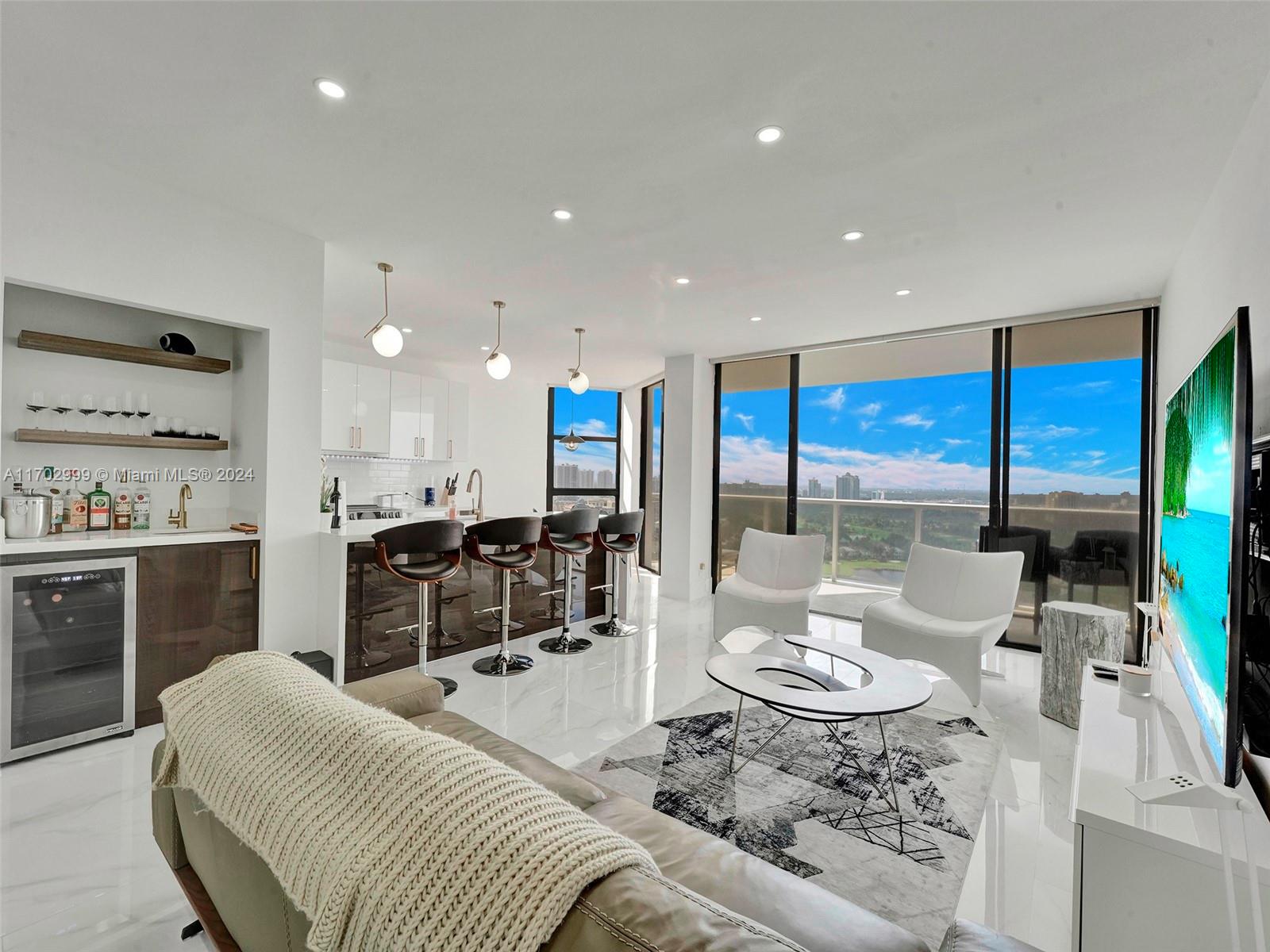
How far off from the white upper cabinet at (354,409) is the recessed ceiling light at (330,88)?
3.79 meters

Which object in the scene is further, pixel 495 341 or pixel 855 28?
pixel 495 341

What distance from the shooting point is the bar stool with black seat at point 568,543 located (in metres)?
4.11

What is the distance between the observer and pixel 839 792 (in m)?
2.40

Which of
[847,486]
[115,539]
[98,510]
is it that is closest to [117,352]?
[98,510]

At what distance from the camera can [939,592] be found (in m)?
3.77

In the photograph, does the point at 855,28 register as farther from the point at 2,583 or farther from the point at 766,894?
the point at 2,583

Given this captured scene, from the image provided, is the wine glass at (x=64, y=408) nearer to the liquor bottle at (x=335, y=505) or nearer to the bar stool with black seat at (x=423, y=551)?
the liquor bottle at (x=335, y=505)

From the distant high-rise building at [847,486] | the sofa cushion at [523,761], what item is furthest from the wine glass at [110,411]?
the distant high-rise building at [847,486]

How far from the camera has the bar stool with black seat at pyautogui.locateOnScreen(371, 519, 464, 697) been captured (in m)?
3.15

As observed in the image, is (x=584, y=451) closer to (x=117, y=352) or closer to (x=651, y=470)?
(x=651, y=470)

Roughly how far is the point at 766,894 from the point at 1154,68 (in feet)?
8.15

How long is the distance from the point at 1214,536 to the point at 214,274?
3.97 metres

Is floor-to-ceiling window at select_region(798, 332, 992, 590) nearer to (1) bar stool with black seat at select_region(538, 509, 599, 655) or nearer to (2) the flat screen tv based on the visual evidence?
(1) bar stool with black seat at select_region(538, 509, 599, 655)

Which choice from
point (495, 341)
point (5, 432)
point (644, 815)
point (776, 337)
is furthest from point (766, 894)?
point (495, 341)
